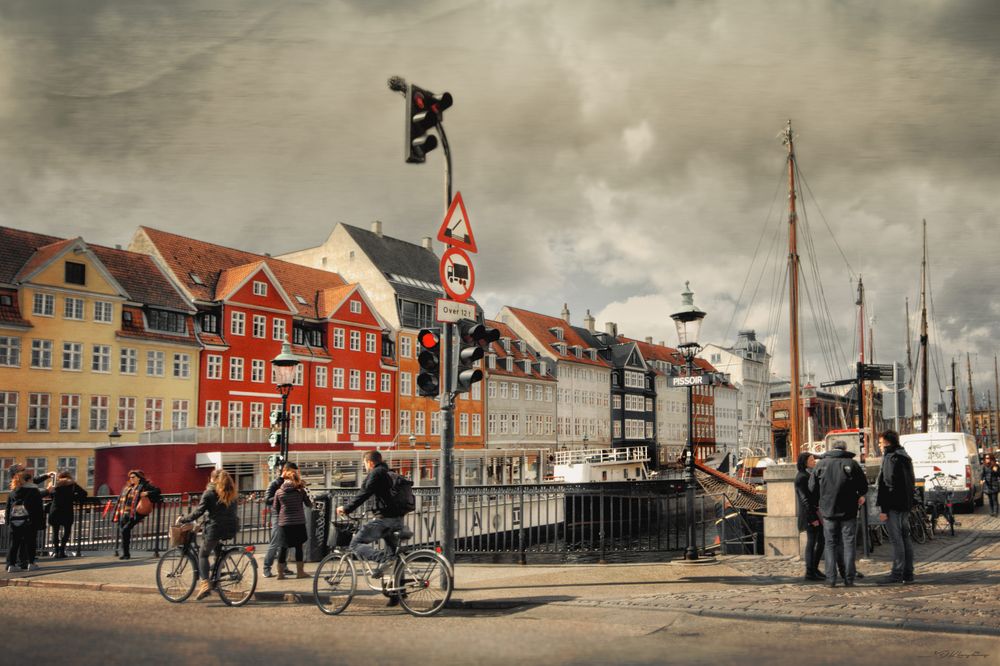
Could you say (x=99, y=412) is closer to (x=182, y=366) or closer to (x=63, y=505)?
(x=182, y=366)

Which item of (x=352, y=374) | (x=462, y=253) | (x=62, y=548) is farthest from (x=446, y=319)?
(x=352, y=374)

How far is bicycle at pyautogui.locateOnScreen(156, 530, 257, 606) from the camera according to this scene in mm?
10805

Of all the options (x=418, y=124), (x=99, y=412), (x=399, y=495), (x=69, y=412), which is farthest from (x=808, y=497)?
(x=99, y=412)

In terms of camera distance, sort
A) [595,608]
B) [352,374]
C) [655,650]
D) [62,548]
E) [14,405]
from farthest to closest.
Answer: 1. [352,374]
2. [14,405]
3. [62,548]
4. [595,608]
5. [655,650]

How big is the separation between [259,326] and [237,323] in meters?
1.47

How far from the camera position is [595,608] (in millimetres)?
9625

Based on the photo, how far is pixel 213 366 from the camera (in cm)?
4853

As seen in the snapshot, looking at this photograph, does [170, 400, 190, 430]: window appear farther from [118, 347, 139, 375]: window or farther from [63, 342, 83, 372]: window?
[63, 342, 83, 372]: window

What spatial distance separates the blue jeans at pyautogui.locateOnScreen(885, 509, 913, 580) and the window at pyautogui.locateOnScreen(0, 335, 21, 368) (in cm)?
3931

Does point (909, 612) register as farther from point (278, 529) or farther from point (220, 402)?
point (220, 402)

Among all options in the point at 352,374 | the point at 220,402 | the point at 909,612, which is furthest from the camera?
the point at 352,374

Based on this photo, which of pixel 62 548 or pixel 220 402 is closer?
pixel 62 548

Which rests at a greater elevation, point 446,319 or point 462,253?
point 462,253

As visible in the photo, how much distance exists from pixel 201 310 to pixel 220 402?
5037mm
